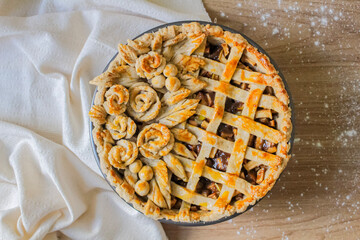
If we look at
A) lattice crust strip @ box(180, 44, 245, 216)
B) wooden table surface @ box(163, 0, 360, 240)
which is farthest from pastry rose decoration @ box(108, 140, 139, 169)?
wooden table surface @ box(163, 0, 360, 240)

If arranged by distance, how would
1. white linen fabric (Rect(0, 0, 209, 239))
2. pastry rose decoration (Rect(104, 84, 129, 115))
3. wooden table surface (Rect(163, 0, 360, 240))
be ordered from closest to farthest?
pastry rose decoration (Rect(104, 84, 129, 115)), white linen fabric (Rect(0, 0, 209, 239)), wooden table surface (Rect(163, 0, 360, 240))

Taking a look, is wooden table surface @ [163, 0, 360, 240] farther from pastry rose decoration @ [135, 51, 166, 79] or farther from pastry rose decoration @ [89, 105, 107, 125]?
pastry rose decoration @ [89, 105, 107, 125]

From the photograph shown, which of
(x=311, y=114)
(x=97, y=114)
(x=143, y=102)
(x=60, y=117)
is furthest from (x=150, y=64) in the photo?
(x=311, y=114)

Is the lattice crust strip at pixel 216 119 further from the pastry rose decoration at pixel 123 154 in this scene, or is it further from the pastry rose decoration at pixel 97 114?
the pastry rose decoration at pixel 97 114

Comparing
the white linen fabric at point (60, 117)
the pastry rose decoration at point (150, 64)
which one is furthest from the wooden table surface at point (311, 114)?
the pastry rose decoration at point (150, 64)

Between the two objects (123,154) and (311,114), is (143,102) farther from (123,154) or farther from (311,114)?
(311,114)

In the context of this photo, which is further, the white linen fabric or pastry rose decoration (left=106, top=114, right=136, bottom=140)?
the white linen fabric

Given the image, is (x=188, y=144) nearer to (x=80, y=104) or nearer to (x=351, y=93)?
(x=80, y=104)
